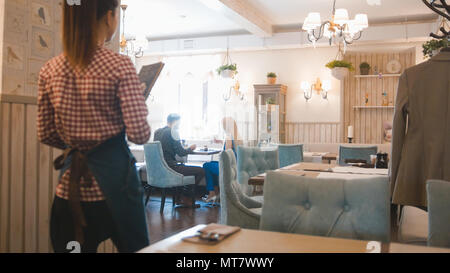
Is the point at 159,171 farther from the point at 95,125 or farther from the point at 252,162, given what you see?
the point at 95,125

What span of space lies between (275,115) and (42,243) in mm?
A: 7492

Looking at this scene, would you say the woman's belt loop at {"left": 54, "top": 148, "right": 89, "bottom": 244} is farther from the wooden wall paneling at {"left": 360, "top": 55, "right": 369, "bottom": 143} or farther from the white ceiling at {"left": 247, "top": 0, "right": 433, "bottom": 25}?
the wooden wall paneling at {"left": 360, "top": 55, "right": 369, "bottom": 143}

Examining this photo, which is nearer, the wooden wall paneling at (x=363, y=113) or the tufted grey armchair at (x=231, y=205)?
the tufted grey armchair at (x=231, y=205)

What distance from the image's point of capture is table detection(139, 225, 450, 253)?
122cm

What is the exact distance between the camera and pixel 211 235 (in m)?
1.31

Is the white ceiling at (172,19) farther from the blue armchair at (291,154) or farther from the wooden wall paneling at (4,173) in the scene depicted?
the wooden wall paneling at (4,173)

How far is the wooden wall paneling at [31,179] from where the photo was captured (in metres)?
2.32

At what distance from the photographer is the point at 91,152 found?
1467 mm

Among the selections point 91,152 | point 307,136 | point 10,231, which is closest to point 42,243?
point 10,231

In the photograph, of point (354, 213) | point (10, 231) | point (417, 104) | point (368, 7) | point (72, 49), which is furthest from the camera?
point (368, 7)

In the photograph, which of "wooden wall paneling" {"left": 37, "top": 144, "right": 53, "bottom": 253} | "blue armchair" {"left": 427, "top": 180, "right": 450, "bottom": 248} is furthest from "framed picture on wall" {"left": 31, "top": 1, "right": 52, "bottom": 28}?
"blue armchair" {"left": 427, "top": 180, "right": 450, "bottom": 248}

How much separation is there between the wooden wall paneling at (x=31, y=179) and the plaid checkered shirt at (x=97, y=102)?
37.3 inches

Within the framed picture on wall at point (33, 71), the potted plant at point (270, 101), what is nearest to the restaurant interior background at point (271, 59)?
the potted plant at point (270, 101)
